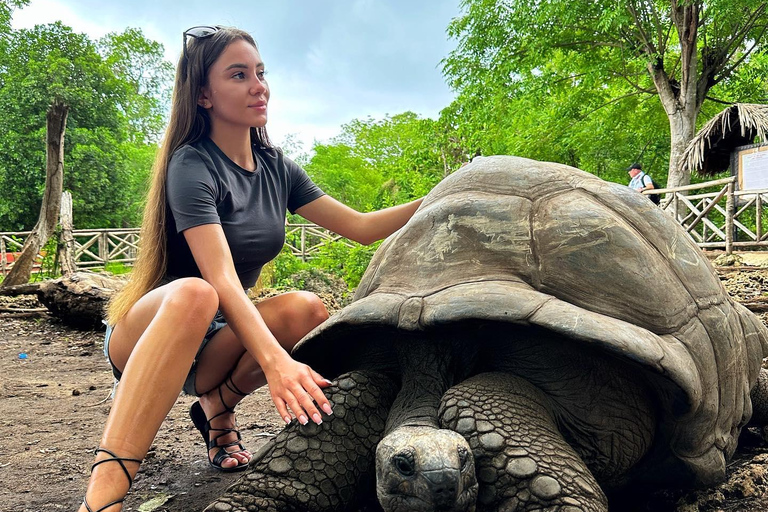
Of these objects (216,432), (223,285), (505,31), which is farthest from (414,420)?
(505,31)

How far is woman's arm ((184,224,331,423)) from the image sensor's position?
5.61ft

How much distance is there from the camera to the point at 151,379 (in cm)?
177

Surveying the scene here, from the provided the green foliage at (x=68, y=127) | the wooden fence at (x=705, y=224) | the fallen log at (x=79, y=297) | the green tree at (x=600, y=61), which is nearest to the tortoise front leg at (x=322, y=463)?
the fallen log at (x=79, y=297)

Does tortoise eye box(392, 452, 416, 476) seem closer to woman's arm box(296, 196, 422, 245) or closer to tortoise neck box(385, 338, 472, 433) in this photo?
tortoise neck box(385, 338, 472, 433)

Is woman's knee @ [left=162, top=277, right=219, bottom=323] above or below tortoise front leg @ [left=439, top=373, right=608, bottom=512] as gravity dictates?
above

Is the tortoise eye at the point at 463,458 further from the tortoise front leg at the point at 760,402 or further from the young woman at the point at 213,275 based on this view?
the tortoise front leg at the point at 760,402

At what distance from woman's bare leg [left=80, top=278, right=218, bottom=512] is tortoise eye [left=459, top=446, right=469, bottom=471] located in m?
0.90

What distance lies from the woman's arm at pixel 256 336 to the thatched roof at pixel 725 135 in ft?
42.8

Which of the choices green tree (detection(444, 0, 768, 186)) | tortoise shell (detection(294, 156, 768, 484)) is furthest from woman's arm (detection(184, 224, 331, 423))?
green tree (detection(444, 0, 768, 186))

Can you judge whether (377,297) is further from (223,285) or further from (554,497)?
(554,497)

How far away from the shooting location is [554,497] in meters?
1.40

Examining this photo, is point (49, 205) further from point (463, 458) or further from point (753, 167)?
point (753, 167)

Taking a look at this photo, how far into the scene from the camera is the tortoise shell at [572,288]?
62.6 inches

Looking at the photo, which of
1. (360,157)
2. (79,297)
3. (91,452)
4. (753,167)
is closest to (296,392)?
(91,452)
